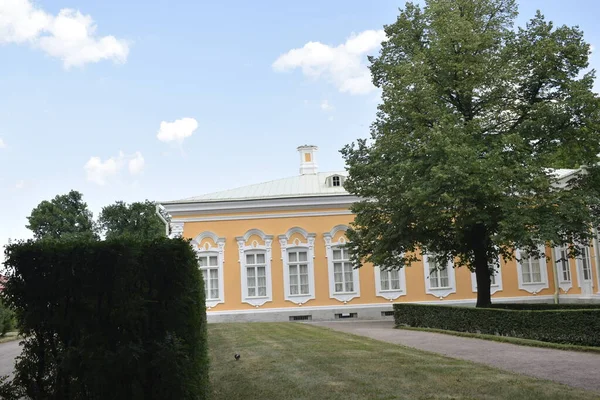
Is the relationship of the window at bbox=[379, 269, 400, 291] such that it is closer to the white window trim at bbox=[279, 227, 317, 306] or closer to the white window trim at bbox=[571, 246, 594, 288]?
the white window trim at bbox=[279, 227, 317, 306]

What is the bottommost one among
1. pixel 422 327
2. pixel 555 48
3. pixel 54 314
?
pixel 422 327

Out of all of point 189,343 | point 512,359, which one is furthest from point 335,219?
point 189,343

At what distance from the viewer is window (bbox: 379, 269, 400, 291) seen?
29.3 meters

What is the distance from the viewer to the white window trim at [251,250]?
1134 inches

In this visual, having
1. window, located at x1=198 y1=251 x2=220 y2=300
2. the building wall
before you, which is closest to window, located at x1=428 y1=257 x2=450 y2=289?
the building wall

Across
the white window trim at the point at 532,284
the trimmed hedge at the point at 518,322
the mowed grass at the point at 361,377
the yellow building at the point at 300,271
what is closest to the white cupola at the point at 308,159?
the yellow building at the point at 300,271

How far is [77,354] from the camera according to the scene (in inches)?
249

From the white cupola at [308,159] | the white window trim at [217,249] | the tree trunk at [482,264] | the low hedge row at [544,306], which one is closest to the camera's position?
the low hedge row at [544,306]

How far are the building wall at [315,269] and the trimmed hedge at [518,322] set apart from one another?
853cm

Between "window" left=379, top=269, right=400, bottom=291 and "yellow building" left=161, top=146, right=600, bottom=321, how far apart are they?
46 millimetres

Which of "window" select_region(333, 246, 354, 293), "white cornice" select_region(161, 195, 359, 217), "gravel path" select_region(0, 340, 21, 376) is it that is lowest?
"gravel path" select_region(0, 340, 21, 376)

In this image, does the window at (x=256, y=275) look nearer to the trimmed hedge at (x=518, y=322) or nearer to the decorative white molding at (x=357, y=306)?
the decorative white molding at (x=357, y=306)

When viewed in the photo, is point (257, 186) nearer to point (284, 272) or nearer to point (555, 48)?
point (284, 272)

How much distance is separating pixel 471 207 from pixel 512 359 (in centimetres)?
688
